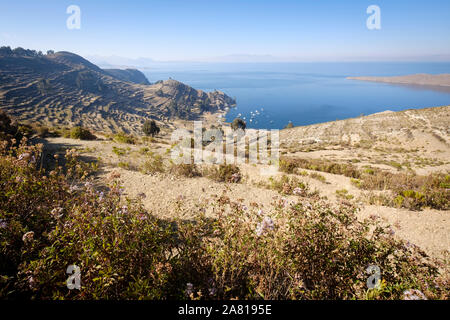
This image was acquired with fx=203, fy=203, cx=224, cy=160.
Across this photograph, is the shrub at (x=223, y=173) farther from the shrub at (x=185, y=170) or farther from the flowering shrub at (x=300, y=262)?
the flowering shrub at (x=300, y=262)

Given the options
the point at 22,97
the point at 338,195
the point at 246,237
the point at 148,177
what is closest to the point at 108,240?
the point at 246,237

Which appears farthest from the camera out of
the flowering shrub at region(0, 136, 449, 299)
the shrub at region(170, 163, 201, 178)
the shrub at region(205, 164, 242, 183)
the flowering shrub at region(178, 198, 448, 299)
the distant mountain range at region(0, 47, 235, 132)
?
A: the distant mountain range at region(0, 47, 235, 132)

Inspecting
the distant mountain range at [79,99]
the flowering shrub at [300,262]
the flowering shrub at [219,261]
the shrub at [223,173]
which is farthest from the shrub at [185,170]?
the distant mountain range at [79,99]

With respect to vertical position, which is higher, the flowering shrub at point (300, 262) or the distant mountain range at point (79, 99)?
the distant mountain range at point (79, 99)

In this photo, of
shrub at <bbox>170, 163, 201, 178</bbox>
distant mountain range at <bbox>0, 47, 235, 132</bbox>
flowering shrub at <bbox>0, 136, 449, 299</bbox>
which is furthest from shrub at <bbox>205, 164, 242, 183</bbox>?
distant mountain range at <bbox>0, 47, 235, 132</bbox>

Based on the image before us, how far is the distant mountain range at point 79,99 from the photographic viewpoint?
254 ft

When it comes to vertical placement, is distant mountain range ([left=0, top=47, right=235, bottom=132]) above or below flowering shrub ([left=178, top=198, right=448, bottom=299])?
above

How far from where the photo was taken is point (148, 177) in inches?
309

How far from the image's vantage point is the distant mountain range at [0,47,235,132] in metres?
77.3

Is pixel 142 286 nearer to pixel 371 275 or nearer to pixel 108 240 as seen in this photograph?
pixel 108 240

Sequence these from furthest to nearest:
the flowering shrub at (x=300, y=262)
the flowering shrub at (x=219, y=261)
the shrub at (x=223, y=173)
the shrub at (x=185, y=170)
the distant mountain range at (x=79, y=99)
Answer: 1. the distant mountain range at (x=79, y=99)
2. the shrub at (x=185, y=170)
3. the shrub at (x=223, y=173)
4. the flowering shrub at (x=300, y=262)
5. the flowering shrub at (x=219, y=261)

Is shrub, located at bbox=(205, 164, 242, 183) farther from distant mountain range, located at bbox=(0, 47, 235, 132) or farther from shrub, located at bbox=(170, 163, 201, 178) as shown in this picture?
distant mountain range, located at bbox=(0, 47, 235, 132)

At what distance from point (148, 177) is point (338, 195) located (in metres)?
7.18

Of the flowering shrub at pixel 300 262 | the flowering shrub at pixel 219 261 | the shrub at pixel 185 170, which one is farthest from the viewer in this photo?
the shrub at pixel 185 170
